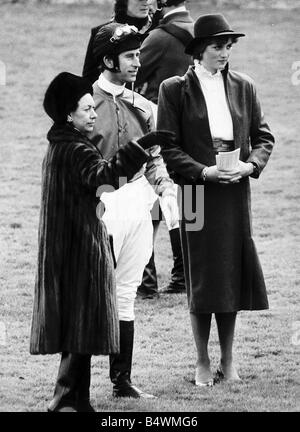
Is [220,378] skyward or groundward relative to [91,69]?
groundward

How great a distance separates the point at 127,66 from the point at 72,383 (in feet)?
5.74

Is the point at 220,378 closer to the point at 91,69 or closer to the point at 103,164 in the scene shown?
the point at 103,164

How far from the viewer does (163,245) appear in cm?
1129

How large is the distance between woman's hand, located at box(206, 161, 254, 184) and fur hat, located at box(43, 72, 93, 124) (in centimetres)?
99

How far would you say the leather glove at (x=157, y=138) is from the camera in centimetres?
617

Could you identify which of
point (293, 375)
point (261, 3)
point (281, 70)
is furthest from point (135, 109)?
point (261, 3)

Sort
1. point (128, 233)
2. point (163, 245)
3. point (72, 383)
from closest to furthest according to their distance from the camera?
1. point (72, 383)
2. point (128, 233)
3. point (163, 245)

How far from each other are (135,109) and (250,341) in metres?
2.04

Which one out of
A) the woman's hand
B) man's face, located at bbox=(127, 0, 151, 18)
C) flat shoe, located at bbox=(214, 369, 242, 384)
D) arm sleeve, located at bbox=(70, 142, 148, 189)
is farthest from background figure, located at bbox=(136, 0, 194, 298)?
arm sleeve, located at bbox=(70, 142, 148, 189)

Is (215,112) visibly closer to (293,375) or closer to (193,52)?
(193,52)

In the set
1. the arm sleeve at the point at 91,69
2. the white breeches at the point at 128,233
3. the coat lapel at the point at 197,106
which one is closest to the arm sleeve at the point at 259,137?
the coat lapel at the point at 197,106

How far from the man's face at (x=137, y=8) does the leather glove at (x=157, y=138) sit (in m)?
2.39

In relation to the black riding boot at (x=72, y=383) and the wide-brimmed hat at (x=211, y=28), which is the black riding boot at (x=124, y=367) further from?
the wide-brimmed hat at (x=211, y=28)

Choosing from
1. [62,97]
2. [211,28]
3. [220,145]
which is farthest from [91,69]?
[62,97]
